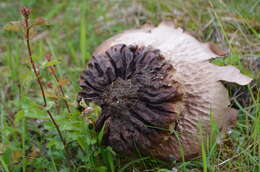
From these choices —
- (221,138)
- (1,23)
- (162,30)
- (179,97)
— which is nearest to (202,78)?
(179,97)

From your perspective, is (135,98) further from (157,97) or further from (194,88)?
(194,88)

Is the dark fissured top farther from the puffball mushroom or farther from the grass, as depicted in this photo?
the grass

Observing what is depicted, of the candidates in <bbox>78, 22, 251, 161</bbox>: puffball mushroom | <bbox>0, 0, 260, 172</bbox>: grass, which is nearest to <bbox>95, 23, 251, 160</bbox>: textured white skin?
<bbox>78, 22, 251, 161</bbox>: puffball mushroom

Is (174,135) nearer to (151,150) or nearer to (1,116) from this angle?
(151,150)

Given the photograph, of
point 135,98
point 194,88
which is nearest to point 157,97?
point 135,98

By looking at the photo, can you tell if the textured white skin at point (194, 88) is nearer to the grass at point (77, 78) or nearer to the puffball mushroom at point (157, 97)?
the puffball mushroom at point (157, 97)

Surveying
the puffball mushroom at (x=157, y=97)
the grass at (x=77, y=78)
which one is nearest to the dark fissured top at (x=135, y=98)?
the puffball mushroom at (x=157, y=97)
